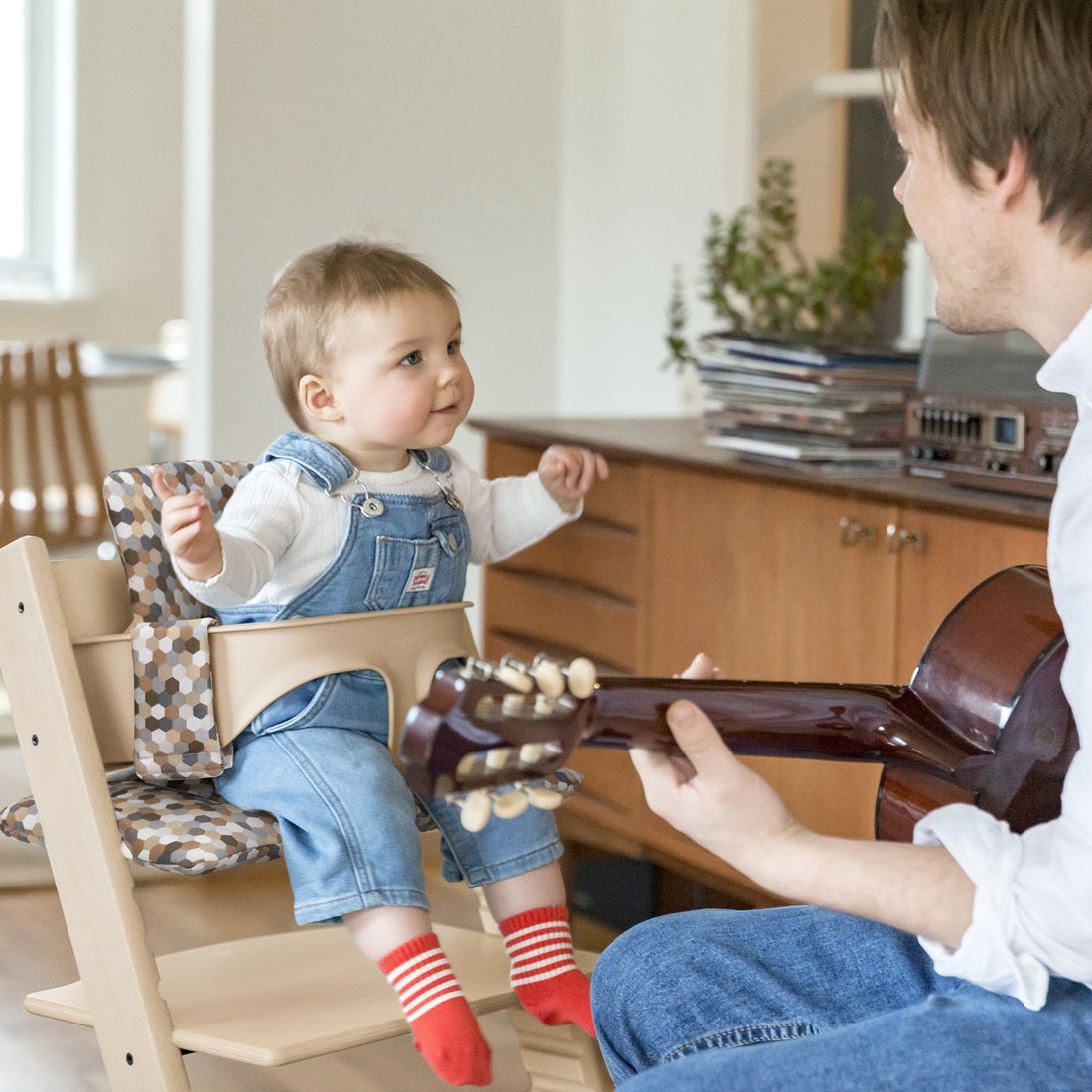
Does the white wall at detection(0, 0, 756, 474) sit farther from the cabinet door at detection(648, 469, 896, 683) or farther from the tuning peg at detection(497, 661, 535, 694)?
the tuning peg at detection(497, 661, 535, 694)

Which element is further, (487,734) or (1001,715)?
(1001,715)

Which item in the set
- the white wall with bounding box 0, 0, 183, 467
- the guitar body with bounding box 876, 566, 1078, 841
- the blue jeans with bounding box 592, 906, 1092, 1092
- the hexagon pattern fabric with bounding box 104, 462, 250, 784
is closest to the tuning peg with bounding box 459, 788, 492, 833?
the blue jeans with bounding box 592, 906, 1092, 1092

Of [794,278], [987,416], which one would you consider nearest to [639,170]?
[794,278]

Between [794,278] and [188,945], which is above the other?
[794,278]

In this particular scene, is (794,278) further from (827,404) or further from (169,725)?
(169,725)

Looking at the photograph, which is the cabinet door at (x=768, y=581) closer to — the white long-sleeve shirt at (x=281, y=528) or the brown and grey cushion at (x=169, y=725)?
the white long-sleeve shirt at (x=281, y=528)

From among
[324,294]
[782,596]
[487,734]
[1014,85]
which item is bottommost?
[782,596]

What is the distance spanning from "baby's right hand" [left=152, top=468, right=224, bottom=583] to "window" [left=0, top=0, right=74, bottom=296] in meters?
4.89

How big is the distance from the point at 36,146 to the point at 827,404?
4.57 meters

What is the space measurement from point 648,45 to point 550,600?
1.14 meters

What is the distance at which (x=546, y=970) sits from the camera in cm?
147

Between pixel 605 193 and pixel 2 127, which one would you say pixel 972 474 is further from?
pixel 2 127

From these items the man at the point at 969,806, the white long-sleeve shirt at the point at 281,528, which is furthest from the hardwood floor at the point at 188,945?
the man at the point at 969,806

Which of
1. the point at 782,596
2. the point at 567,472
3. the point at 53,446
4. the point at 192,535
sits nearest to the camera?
the point at 192,535
